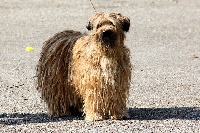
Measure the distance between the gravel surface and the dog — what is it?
244mm

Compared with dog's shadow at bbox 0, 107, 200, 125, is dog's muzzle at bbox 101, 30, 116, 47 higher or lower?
higher

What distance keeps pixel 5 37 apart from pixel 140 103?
9.23 metres

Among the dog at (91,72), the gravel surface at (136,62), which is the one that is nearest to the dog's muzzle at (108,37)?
the dog at (91,72)

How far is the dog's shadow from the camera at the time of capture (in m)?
9.59

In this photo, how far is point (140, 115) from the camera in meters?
9.88

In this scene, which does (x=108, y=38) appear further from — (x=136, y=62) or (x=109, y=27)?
(x=136, y=62)

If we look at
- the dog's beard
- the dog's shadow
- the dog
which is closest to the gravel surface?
the dog's shadow

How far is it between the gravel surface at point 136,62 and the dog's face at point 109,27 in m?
1.16

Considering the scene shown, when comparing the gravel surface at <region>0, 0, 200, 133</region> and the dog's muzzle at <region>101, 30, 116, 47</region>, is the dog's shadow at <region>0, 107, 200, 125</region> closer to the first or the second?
the gravel surface at <region>0, 0, 200, 133</region>

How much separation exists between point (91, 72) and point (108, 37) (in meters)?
0.65

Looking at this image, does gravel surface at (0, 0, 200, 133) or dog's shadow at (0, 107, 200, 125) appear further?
dog's shadow at (0, 107, 200, 125)

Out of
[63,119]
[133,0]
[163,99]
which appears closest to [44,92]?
[63,119]

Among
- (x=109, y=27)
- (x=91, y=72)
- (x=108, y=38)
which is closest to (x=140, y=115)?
(x=91, y=72)

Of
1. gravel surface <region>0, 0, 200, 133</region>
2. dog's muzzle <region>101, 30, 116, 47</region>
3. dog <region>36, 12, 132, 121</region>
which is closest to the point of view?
dog's muzzle <region>101, 30, 116, 47</region>
